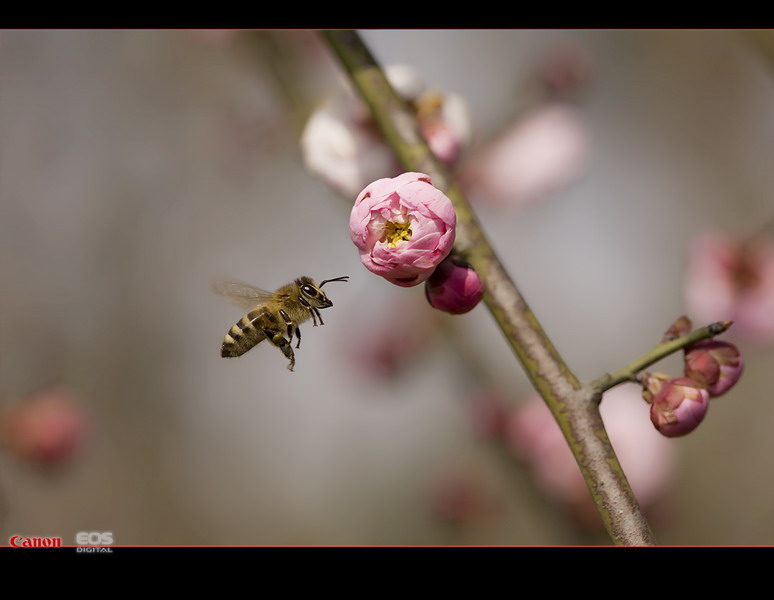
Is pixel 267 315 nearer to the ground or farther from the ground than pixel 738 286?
farther from the ground

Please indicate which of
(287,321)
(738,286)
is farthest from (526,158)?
(287,321)

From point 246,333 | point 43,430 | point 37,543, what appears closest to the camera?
point 246,333

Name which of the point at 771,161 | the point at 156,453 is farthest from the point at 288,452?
the point at 771,161

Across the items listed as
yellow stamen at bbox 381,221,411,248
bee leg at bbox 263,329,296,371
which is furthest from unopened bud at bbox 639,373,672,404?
bee leg at bbox 263,329,296,371

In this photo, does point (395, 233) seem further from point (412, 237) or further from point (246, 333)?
point (246, 333)

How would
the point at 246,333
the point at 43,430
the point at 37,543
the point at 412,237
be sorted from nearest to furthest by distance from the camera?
the point at 412,237
the point at 246,333
the point at 37,543
the point at 43,430

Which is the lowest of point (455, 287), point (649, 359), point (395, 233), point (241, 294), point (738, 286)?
point (738, 286)

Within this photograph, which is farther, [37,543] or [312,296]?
[37,543]

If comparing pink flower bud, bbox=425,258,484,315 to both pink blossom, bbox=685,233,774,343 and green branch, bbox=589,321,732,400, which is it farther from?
pink blossom, bbox=685,233,774,343

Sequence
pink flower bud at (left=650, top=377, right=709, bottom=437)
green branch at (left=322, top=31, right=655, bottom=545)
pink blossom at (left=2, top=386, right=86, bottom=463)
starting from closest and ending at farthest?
green branch at (left=322, top=31, right=655, bottom=545)
pink flower bud at (left=650, top=377, right=709, bottom=437)
pink blossom at (left=2, top=386, right=86, bottom=463)
